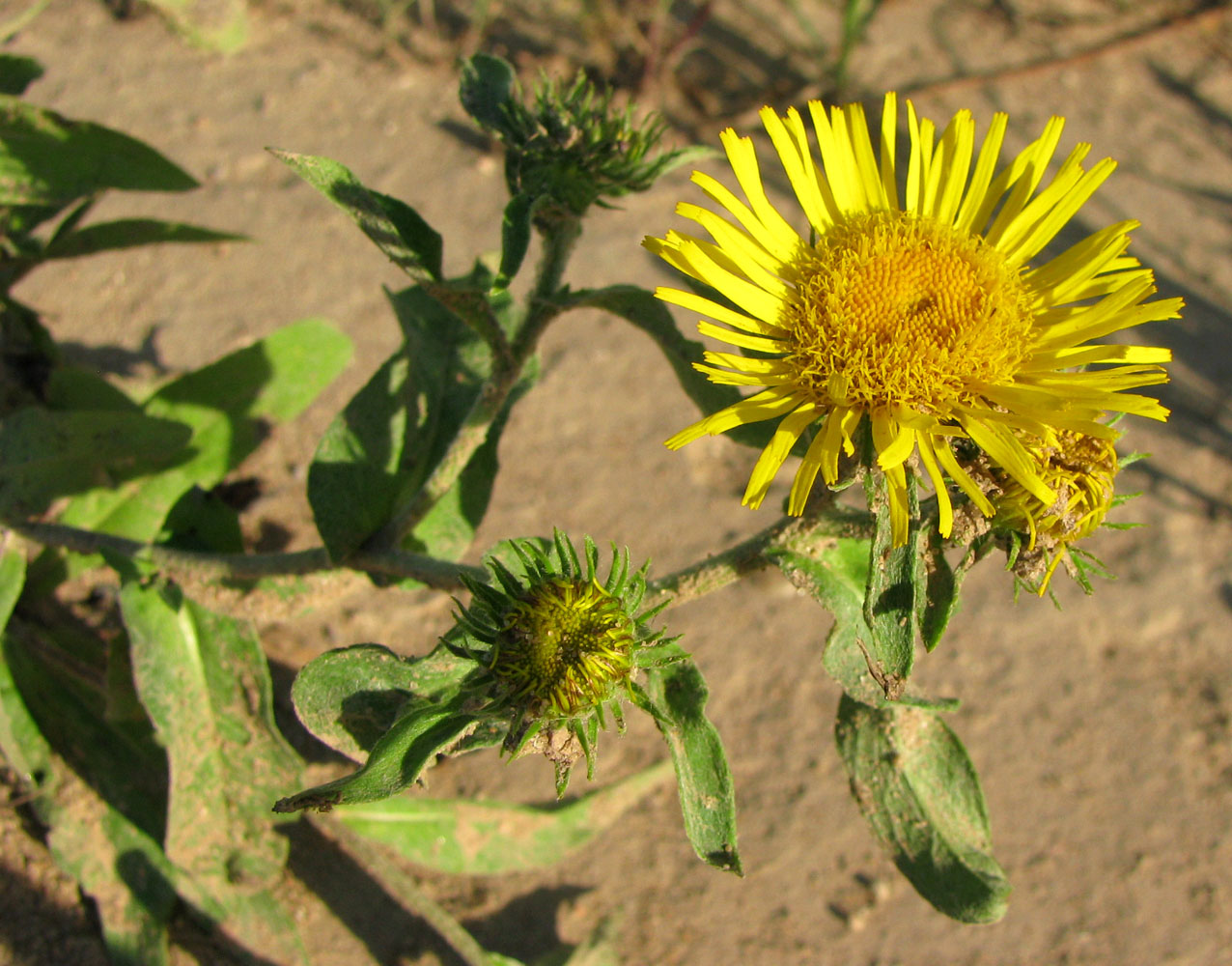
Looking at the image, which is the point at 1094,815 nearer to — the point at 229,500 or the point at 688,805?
the point at 688,805

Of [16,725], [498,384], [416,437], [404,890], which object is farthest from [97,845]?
[498,384]

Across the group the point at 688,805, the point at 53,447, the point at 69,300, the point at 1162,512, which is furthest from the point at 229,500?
the point at 1162,512

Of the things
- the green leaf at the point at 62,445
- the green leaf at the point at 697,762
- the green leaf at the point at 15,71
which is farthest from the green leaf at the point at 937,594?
the green leaf at the point at 15,71

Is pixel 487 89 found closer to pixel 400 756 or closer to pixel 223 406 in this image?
pixel 400 756

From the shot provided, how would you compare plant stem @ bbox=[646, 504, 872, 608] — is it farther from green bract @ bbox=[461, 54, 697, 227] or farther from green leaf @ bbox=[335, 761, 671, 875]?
green leaf @ bbox=[335, 761, 671, 875]

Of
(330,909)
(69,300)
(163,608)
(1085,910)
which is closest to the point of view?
(163,608)

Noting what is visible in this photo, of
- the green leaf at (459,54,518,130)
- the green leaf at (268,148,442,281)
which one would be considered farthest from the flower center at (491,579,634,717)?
the green leaf at (459,54,518,130)
